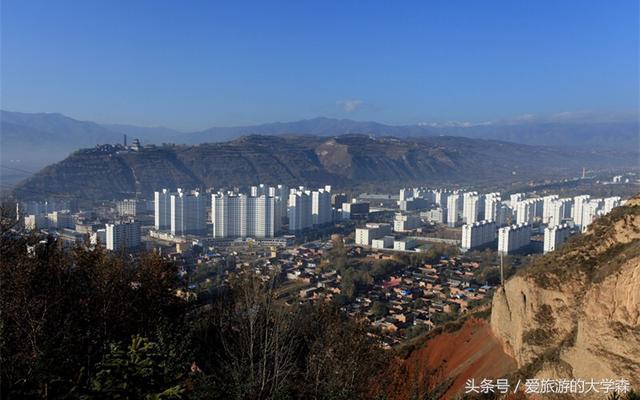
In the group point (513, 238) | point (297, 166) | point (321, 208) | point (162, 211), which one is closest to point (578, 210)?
point (513, 238)

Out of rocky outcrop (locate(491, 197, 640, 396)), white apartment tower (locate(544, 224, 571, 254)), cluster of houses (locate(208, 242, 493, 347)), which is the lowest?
cluster of houses (locate(208, 242, 493, 347))

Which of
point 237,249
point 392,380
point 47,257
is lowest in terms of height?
point 237,249

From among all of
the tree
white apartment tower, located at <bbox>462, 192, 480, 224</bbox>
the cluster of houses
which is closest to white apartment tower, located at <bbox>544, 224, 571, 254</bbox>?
the cluster of houses

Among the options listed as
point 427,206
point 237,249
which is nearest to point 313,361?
point 237,249

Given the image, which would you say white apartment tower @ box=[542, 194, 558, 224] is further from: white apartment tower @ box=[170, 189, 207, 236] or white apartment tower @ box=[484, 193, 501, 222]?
white apartment tower @ box=[170, 189, 207, 236]

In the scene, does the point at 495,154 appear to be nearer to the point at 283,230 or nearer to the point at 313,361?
the point at 283,230

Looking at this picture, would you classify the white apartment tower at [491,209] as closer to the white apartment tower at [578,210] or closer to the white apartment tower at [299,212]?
the white apartment tower at [578,210]
